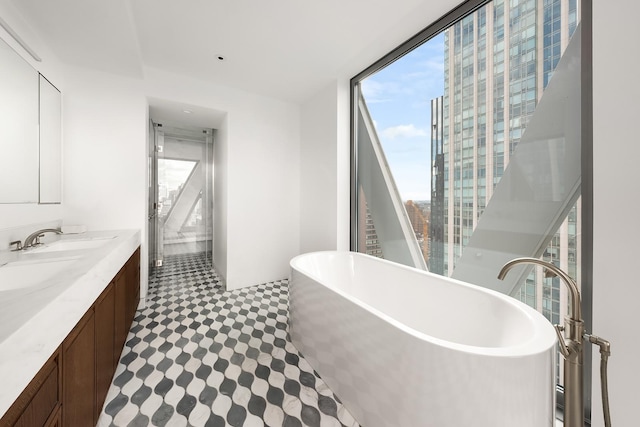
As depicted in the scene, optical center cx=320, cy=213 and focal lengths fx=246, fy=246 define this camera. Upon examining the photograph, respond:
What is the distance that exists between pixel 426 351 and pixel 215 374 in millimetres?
1403

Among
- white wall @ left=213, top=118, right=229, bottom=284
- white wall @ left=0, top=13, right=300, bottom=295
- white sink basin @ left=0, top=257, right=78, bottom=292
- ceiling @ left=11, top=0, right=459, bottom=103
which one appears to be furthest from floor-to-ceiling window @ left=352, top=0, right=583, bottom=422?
white sink basin @ left=0, top=257, right=78, bottom=292

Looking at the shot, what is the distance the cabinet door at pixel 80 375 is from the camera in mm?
838

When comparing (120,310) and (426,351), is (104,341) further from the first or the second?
(426,351)

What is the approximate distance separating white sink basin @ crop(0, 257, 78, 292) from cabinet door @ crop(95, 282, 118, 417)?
0.22 m

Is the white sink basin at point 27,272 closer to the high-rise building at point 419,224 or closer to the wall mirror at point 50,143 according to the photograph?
the wall mirror at point 50,143

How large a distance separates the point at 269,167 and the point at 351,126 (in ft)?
4.00

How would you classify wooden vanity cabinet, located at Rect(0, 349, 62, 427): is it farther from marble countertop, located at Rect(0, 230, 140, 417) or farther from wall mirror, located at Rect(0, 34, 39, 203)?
wall mirror, located at Rect(0, 34, 39, 203)

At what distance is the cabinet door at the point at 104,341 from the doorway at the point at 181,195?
242cm

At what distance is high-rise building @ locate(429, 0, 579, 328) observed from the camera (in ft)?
4.57

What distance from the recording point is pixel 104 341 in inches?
49.5

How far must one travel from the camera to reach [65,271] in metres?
0.96

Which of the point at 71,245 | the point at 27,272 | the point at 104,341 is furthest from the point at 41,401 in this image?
the point at 71,245

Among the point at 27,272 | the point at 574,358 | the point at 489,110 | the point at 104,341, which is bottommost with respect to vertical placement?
the point at 104,341
